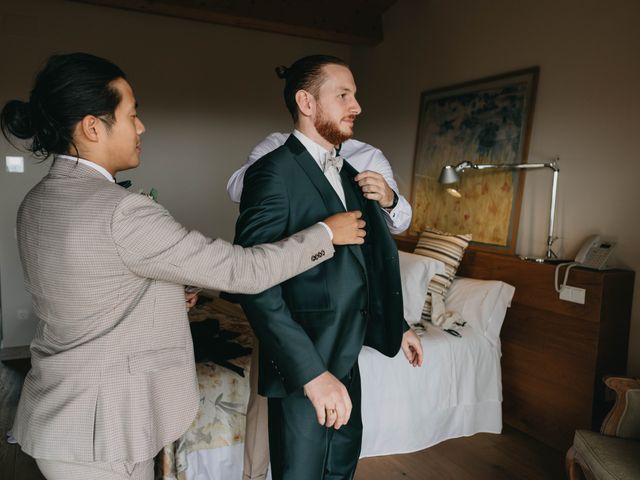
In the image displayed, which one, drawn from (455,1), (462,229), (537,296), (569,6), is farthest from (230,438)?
(455,1)

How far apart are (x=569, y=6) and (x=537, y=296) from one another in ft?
5.41

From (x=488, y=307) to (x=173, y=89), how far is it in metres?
3.38

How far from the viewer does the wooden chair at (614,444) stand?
69.8 inches

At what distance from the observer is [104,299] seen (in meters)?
1.05

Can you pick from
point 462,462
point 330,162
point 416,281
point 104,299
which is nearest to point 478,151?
point 416,281

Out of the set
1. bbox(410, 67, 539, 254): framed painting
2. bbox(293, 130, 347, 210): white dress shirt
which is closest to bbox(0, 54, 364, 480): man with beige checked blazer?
bbox(293, 130, 347, 210): white dress shirt

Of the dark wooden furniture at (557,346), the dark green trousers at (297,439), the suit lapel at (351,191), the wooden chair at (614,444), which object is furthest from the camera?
the dark wooden furniture at (557,346)

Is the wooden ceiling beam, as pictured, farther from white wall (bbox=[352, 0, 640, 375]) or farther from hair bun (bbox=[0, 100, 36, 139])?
hair bun (bbox=[0, 100, 36, 139])

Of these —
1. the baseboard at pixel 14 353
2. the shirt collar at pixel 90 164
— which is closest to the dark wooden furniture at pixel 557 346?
the shirt collar at pixel 90 164

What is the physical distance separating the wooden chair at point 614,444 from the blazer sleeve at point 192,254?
139cm

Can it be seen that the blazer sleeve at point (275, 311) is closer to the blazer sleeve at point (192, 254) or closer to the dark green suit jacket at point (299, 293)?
the dark green suit jacket at point (299, 293)

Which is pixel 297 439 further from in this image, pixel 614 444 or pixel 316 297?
pixel 614 444

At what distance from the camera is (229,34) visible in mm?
4840

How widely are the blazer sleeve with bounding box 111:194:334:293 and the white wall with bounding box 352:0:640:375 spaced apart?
2.14 metres
